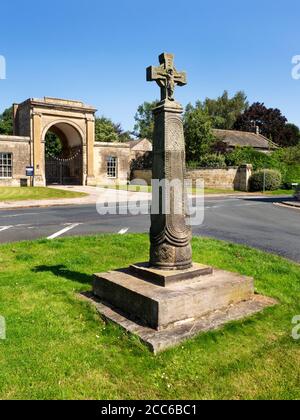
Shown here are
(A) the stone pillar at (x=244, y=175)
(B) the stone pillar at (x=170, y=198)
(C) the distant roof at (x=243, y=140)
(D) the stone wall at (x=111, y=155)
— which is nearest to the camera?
(B) the stone pillar at (x=170, y=198)

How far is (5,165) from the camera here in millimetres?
32969

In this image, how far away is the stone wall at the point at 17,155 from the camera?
1291 inches

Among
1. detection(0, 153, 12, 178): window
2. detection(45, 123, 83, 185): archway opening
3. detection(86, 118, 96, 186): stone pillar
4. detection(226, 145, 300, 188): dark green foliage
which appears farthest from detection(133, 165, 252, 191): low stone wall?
detection(0, 153, 12, 178): window

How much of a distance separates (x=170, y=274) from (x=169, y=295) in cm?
48

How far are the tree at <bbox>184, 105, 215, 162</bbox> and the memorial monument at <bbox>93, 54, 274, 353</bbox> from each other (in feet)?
118

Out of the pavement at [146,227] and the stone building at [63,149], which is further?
the stone building at [63,149]

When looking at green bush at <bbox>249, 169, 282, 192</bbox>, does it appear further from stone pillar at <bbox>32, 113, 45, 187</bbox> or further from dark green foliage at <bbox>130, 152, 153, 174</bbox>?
stone pillar at <bbox>32, 113, 45, 187</bbox>

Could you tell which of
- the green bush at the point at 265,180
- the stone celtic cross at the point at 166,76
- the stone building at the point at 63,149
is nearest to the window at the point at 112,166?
the stone building at the point at 63,149

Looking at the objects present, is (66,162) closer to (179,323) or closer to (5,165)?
(5,165)

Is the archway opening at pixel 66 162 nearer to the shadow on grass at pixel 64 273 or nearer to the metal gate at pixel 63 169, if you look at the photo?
the metal gate at pixel 63 169

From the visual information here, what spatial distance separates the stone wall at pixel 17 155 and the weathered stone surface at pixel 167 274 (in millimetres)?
30595

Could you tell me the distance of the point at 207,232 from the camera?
11.4m

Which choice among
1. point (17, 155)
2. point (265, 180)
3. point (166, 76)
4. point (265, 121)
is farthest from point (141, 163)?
point (166, 76)

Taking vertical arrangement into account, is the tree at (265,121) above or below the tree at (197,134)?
above
